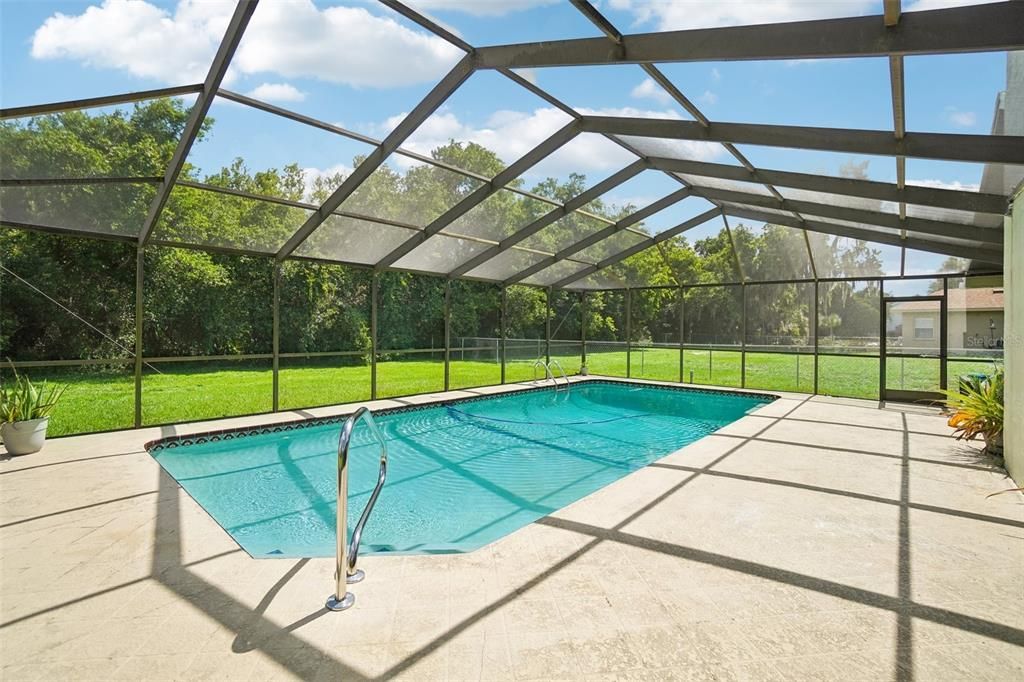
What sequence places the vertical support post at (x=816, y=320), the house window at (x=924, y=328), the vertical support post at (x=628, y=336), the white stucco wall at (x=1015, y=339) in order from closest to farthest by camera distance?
the white stucco wall at (x=1015, y=339)
the house window at (x=924, y=328)
the vertical support post at (x=816, y=320)
the vertical support post at (x=628, y=336)

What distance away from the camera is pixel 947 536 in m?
3.37

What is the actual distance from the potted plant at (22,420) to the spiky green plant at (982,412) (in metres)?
9.55

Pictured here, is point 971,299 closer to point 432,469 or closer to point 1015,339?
point 1015,339

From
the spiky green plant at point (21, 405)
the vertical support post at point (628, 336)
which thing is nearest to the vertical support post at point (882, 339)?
the vertical support post at point (628, 336)

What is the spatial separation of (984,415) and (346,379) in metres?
13.6

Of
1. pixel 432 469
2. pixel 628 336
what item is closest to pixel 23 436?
pixel 432 469

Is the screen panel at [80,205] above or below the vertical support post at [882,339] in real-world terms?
above

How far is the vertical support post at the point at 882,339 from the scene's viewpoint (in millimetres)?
9398

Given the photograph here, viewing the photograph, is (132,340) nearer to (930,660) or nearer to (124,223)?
(124,223)

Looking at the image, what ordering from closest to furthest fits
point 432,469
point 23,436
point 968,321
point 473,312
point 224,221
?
1. point 23,436
2. point 432,469
3. point 224,221
4. point 968,321
5. point 473,312

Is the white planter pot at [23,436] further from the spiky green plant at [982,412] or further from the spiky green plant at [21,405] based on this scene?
the spiky green plant at [982,412]

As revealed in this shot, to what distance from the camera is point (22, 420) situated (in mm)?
5355

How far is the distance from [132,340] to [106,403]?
2.42 meters

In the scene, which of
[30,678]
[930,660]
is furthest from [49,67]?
[930,660]
